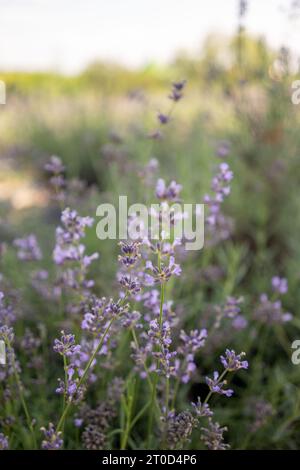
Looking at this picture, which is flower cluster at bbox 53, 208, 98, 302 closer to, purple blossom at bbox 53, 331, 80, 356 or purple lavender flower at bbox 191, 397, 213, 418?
purple blossom at bbox 53, 331, 80, 356

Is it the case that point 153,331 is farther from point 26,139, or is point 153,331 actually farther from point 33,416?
point 26,139

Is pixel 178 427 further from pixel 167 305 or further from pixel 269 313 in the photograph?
pixel 269 313

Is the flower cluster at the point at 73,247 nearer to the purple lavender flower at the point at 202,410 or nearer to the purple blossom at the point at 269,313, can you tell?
the purple lavender flower at the point at 202,410

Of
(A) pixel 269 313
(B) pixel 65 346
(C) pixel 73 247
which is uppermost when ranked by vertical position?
(C) pixel 73 247

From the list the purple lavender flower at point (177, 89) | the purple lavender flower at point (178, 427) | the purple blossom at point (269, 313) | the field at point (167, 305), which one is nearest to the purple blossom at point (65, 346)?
the field at point (167, 305)

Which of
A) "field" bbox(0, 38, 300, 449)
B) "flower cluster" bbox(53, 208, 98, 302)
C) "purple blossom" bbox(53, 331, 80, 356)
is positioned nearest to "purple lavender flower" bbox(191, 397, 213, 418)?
"field" bbox(0, 38, 300, 449)

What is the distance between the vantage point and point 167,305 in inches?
53.1

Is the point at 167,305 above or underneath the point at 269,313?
above

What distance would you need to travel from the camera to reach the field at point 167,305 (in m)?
1.25

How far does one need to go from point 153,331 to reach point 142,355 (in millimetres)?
202

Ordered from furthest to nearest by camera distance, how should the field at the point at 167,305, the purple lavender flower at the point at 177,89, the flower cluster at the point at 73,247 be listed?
the purple lavender flower at the point at 177,89, the flower cluster at the point at 73,247, the field at the point at 167,305

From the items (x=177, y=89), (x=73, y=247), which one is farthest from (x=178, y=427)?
(x=177, y=89)

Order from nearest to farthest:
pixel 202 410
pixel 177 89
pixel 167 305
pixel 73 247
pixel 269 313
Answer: pixel 202 410 < pixel 167 305 < pixel 73 247 < pixel 177 89 < pixel 269 313
